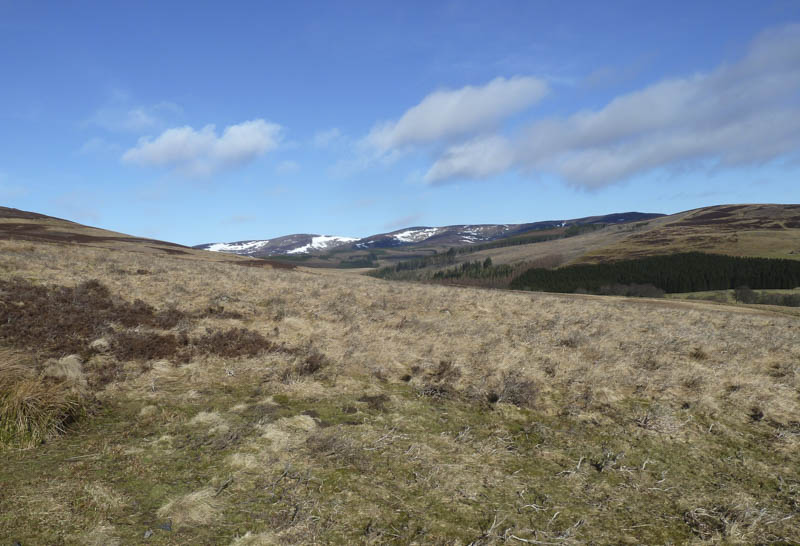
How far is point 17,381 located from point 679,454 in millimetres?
14950

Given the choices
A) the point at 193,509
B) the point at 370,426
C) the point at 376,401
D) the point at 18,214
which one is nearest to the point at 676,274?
the point at 376,401

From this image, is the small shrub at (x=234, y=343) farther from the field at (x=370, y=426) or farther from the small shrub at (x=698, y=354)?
the small shrub at (x=698, y=354)

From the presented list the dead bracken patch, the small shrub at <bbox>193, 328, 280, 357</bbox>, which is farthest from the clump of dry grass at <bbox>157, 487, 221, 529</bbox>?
the dead bracken patch

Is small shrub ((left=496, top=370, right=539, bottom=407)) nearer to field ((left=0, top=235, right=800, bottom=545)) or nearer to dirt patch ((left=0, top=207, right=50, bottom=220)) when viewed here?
field ((left=0, top=235, right=800, bottom=545))

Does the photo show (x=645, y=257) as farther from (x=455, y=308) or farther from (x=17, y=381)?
(x=17, y=381)

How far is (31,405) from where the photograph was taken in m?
8.38

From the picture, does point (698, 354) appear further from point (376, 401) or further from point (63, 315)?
point (63, 315)

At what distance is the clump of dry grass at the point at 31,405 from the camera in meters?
8.02

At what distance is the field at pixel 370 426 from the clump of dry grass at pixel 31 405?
59 mm

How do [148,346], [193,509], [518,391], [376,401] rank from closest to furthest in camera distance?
[193,509]
[376,401]
[518,391]
[148,346]

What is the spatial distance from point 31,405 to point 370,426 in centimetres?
720

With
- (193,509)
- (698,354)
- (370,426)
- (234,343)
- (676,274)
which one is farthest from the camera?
(676,274)

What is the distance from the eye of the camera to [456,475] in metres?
7.95

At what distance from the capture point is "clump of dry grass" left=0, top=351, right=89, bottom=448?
8016 millimetres
